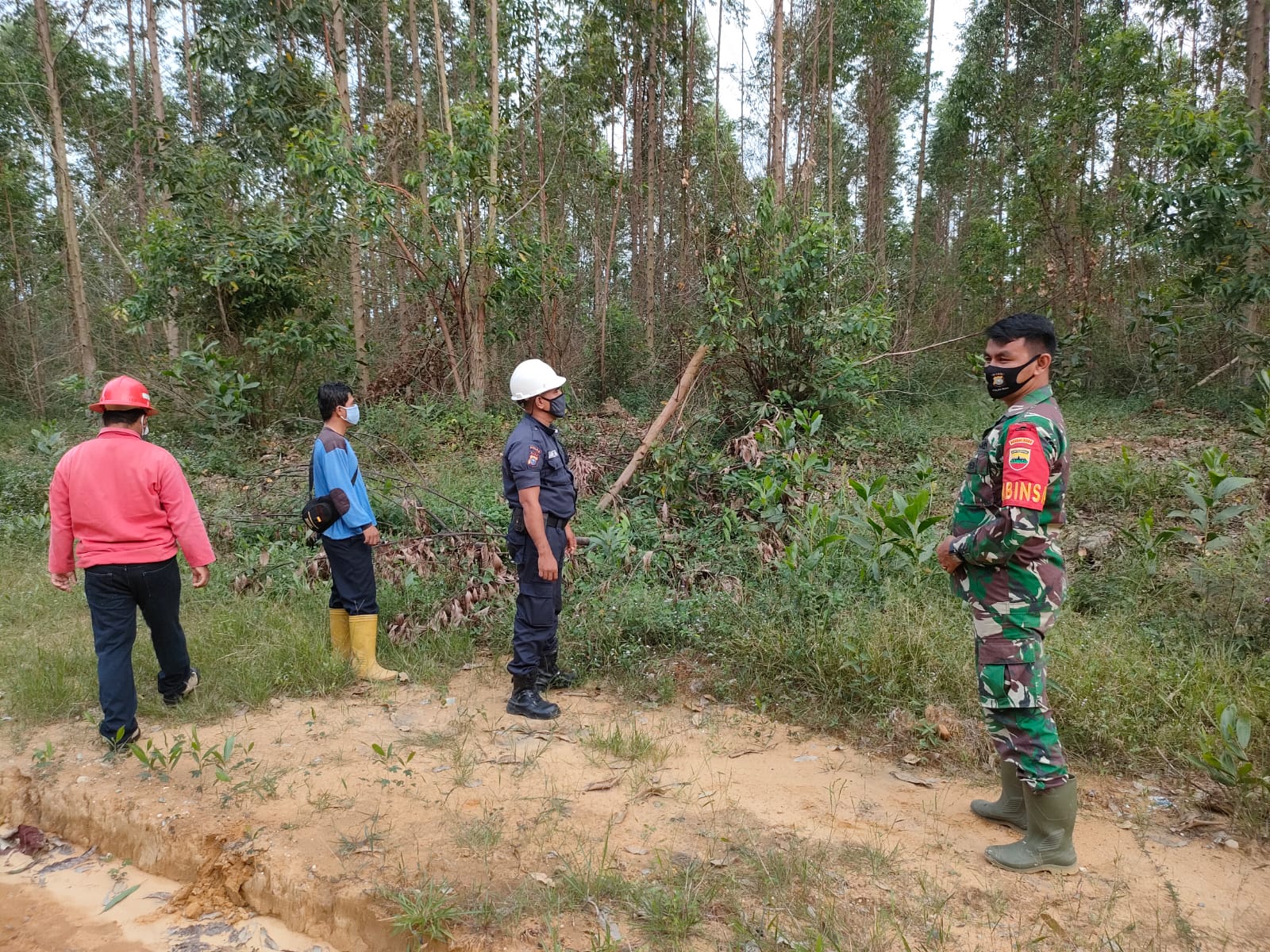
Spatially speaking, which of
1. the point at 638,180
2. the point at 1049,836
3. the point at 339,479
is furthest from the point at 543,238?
the point at 1049,836

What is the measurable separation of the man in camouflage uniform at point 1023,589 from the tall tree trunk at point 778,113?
18.5 ft

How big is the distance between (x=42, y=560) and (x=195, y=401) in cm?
404

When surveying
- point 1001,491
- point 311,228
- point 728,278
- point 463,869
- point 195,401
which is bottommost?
point 463,869

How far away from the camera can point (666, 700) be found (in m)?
4.19

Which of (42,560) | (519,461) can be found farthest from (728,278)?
(42,560)

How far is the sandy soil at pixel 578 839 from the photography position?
2.48m

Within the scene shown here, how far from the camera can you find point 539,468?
383cm

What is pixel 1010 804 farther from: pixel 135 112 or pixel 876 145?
pixel 135 112

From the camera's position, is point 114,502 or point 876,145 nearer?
point 114,502

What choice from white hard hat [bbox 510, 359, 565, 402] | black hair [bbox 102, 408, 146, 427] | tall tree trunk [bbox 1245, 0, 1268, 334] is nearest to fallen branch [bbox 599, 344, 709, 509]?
white hard hat [bbox 510, 359, 565, 402]

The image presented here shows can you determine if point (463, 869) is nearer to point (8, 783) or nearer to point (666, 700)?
point (666, 700)

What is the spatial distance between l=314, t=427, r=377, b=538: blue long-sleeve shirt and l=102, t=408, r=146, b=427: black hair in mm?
884

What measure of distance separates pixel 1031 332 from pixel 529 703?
291cm

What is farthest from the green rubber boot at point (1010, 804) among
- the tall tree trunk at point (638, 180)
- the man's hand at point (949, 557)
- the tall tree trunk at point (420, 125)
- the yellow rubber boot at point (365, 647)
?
the tall tree trunk at point (638, 180)
